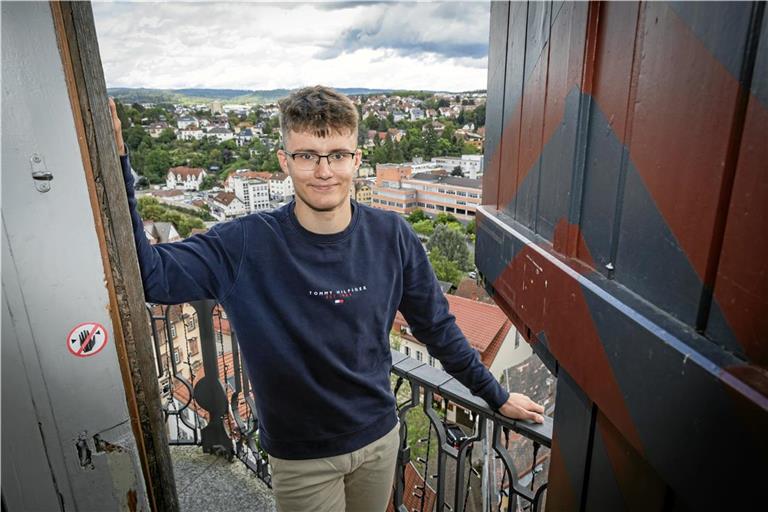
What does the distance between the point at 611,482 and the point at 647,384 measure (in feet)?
1.15

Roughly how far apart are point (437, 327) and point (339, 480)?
63 cm

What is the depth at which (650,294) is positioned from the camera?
746 millimetres

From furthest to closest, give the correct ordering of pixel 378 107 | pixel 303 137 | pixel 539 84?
1. pixel 378 107
2. pixel 303 137
3. pixel 539 84

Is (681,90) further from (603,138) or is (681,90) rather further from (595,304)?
(595,304)

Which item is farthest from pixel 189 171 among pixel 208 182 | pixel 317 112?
pixel 317 112

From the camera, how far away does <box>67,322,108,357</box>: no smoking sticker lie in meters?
0.83

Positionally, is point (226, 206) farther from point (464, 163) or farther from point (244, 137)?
point (464, 163)

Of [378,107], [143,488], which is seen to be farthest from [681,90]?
[378,107]

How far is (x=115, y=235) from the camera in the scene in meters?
0.88

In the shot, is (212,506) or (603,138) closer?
(603,138)

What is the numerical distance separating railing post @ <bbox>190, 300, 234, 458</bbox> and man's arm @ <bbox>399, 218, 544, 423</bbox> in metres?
1.21

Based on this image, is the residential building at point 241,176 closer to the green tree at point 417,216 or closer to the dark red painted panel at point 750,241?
the green tree at point 417,216

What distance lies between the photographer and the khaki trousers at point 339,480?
1.51 m

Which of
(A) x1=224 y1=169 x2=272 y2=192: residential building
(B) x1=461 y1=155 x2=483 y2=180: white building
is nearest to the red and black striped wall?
(A) x1=224 y1=169 x2=272 y2=192: residential building
